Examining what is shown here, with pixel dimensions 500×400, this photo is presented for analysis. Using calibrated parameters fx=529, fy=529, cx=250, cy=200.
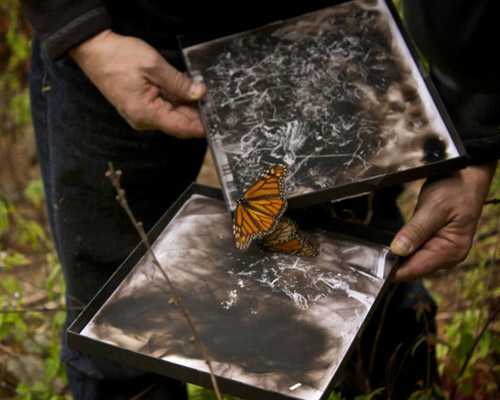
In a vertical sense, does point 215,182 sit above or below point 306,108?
below

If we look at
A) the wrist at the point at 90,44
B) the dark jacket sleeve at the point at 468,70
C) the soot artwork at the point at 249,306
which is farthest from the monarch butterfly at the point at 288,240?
the wrist at the point at 90,44

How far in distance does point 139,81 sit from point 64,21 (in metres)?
0.32

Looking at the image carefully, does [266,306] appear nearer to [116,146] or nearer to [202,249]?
[202,249]

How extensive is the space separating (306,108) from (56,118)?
0.94 metres

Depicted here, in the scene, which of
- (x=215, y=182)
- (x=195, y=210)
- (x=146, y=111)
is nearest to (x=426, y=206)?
(x=195, y=210)

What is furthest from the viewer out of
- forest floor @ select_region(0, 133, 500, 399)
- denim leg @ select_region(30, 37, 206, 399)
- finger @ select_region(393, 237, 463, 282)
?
forest floor @ select_region(0, 133, 500, 399)

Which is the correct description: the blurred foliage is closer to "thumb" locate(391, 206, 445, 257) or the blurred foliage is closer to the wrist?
the wrist

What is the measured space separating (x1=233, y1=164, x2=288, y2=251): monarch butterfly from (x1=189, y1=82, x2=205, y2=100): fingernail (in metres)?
0.39

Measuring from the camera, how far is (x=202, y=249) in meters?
1.40

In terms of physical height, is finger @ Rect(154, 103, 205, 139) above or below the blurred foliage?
above

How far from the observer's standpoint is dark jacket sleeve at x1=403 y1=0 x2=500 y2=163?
150 centimetres

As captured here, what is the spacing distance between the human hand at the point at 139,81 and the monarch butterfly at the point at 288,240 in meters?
0.48

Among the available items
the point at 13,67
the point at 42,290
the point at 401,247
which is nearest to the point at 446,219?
the point at 401,247

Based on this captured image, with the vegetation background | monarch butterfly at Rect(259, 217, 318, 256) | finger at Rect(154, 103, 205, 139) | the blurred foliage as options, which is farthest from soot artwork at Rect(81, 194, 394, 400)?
the blurred foliage
